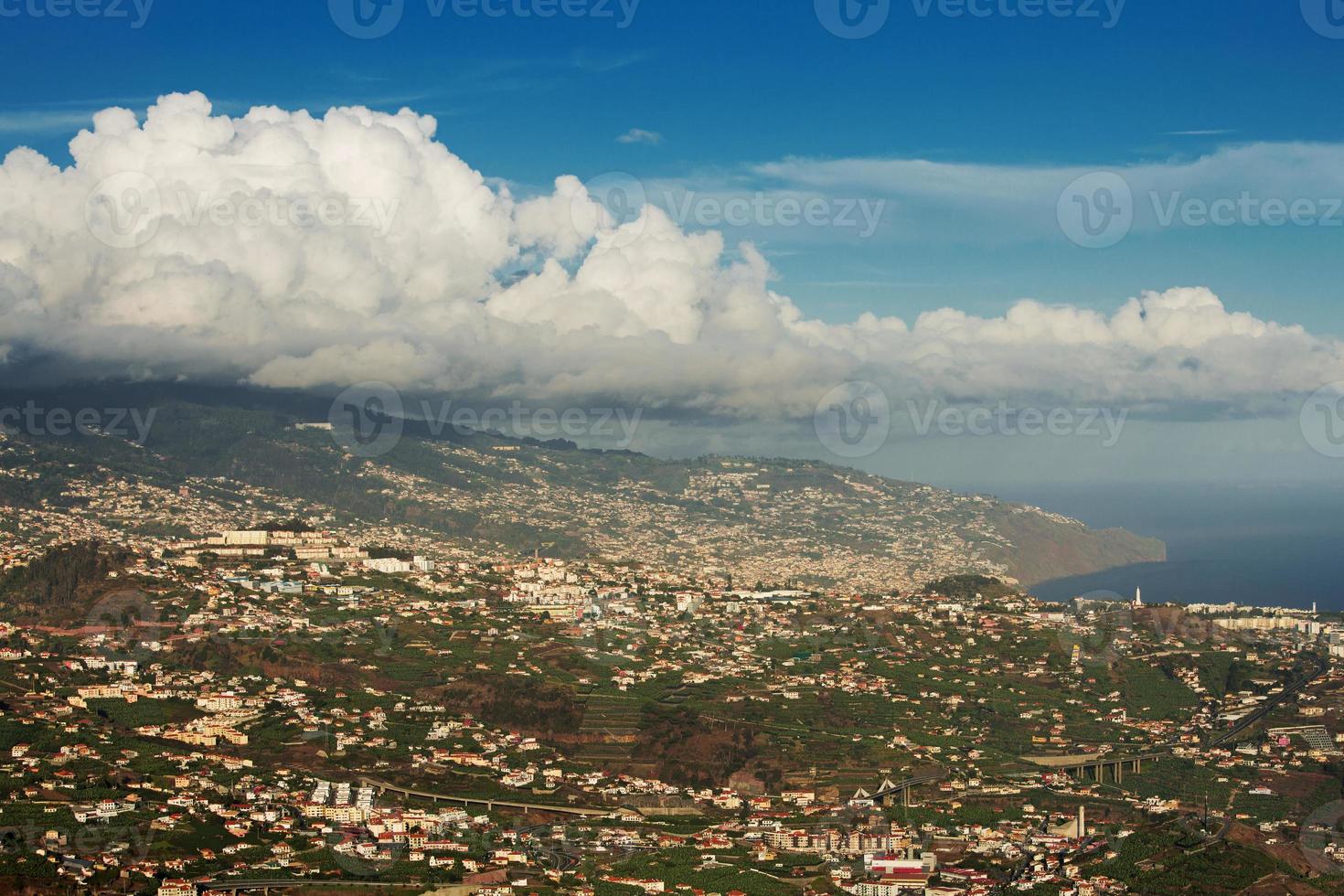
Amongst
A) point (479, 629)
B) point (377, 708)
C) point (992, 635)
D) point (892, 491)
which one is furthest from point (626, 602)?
point (892, 491)

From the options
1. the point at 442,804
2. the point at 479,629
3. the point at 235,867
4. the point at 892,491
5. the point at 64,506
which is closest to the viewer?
the point at 235,867

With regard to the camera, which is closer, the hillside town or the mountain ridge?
the hillside town

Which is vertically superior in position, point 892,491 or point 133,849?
point 892,491

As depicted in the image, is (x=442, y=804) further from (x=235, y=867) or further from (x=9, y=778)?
(x=9, y=778)

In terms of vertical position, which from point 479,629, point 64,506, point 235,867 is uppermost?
point 64,506

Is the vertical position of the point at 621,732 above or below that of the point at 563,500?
below

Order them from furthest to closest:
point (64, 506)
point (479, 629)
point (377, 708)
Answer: point (64, 506) → point (479, 629) → point (377, 708)

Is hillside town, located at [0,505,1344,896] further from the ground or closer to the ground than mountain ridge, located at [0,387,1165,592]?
closer to the ground

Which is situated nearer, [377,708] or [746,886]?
[746,886]

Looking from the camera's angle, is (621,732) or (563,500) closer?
(621,732)

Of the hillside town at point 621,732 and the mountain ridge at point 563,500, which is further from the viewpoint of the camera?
the mountain ridge at point 563,500

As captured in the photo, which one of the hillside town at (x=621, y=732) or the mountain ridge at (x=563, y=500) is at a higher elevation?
the mountain ridge at (x=563, y=500)
